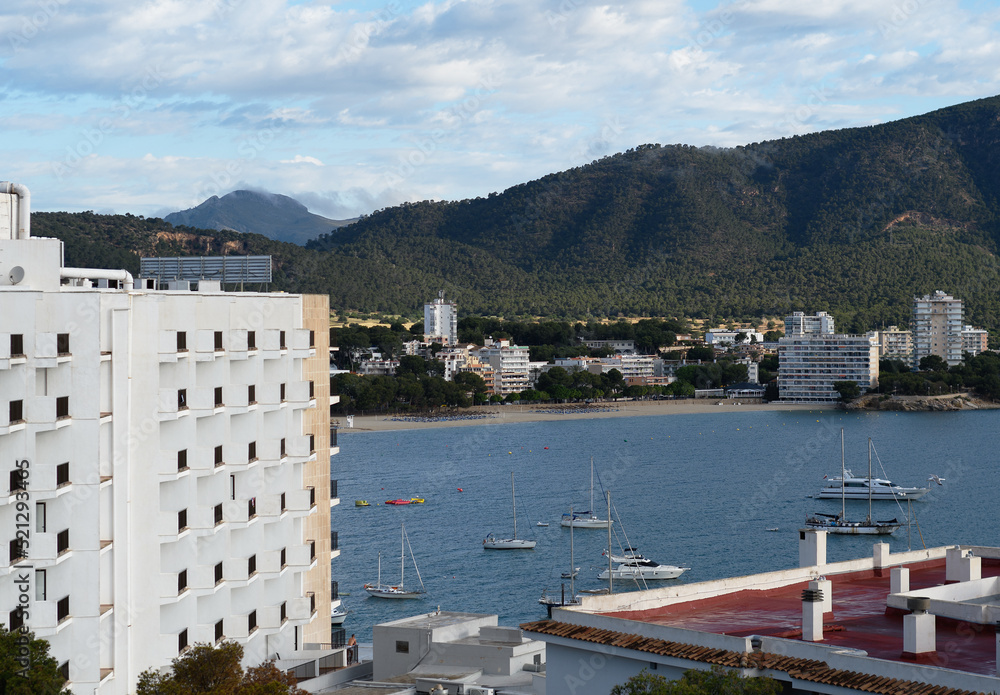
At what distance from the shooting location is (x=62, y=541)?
1566 centimetres

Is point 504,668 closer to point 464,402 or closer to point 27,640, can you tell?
point 27,640

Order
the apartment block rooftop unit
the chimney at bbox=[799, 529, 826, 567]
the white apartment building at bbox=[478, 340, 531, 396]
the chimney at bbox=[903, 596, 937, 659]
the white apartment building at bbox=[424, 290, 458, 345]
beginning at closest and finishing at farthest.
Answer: the apartment block rooftop unit < the chimney at bbox=[903, 596, 937, 659] < the chimney at bbox=[799, 529, 826, 567] < the white apartment building at bbox=[478, 340, 531, 396] < the white apartment building at bbox=[424, 290, 458, 345]

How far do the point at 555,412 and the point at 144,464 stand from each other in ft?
375

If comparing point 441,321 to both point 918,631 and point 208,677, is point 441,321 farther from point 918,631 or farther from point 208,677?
point 918,631

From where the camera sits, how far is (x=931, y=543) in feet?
184

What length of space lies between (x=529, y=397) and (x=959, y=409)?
46343 millimetres

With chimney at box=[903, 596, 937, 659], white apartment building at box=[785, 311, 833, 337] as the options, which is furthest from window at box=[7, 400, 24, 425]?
white apartment building at box=[785, 311, 833, 337]

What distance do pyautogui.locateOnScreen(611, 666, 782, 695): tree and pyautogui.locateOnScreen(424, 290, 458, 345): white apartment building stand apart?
151 metres

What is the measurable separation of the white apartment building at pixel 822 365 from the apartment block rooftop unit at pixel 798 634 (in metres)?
130

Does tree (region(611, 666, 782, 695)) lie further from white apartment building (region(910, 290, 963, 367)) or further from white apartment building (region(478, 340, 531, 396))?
white apartment building (region(910, 290, 963, 367))

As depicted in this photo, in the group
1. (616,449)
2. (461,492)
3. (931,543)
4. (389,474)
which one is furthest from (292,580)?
(616,449)

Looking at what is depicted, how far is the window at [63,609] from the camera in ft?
50.9

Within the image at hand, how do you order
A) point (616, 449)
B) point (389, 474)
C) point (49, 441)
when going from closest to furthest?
point (49, 441), point (389, 474), point (616, 449)

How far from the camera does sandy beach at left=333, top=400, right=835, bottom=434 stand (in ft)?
378
